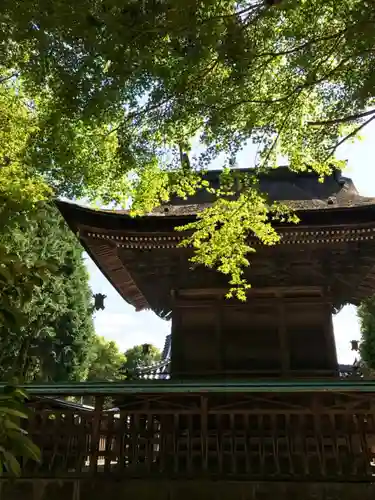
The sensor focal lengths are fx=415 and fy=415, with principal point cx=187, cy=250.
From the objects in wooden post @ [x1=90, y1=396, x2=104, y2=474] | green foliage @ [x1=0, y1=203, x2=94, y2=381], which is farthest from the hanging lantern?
wooden post @ [x1=90, y1=396, x2=104, y2=474]

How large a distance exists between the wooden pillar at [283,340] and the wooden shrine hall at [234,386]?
0.10ft

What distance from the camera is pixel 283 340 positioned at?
9.33 meters

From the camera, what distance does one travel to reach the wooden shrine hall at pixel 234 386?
279 inches

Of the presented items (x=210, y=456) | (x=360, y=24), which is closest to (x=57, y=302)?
(x=210, y=456)

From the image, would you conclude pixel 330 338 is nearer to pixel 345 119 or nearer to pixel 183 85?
pixel 345 119

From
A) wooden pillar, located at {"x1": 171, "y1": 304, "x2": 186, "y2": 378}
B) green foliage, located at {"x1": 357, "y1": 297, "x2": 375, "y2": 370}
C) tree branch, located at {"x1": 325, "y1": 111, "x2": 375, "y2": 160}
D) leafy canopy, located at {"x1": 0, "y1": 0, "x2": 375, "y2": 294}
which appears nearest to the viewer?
leafy canopy, located at {"x1": 0, "y1": 0, "x2": 375, "y2": 294}

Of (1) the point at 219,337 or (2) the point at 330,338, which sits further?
(1) the point at 219,337

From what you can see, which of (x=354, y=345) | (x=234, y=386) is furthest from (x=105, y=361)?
(x=234, y=386)

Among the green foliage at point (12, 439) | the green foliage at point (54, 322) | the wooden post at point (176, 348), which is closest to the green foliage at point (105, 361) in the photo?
the green foliage at point (54, 322)

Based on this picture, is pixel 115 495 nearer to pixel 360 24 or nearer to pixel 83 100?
pixel 83 100

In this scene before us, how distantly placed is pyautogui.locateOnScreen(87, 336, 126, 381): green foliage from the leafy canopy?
3507 cm

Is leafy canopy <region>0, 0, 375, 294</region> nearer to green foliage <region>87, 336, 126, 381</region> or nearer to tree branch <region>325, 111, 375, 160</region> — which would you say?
tree branch <region>325, 111, 375, 160</region>

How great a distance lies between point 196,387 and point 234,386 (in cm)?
67

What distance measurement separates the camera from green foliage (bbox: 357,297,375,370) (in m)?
25.2
